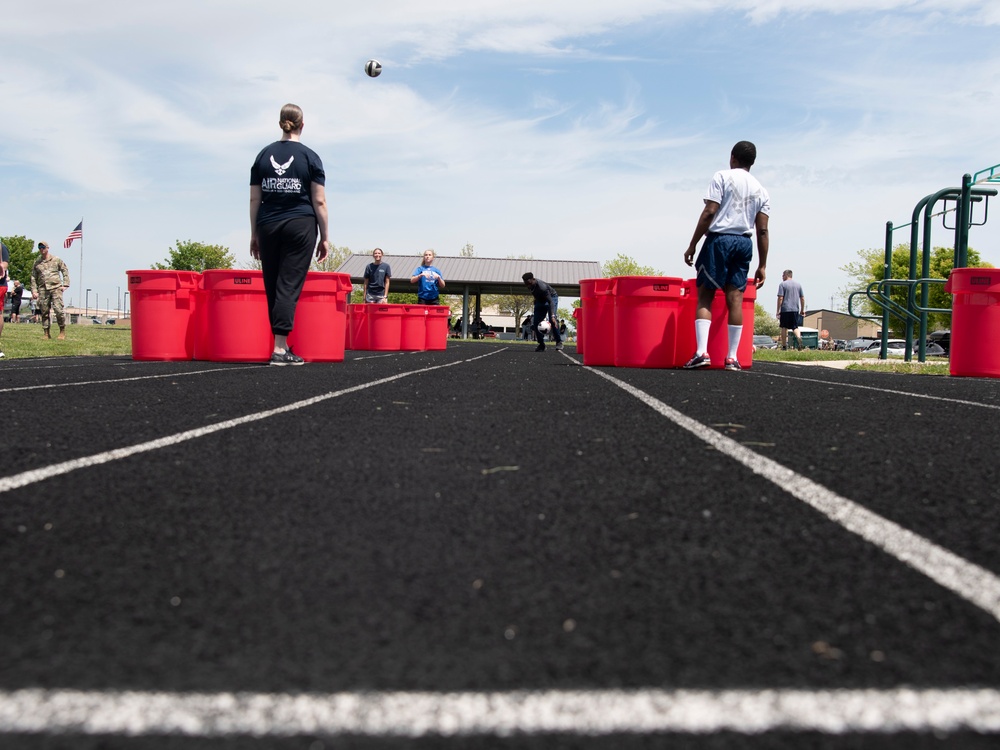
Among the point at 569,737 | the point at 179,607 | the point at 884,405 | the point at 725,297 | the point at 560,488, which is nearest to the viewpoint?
the point at 569,737

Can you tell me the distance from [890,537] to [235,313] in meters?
8.85

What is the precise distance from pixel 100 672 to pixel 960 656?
4.76 feet

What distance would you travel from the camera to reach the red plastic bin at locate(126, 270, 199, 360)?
10.5 metres

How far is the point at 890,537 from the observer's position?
2.28 m

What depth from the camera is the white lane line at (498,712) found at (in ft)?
4.20

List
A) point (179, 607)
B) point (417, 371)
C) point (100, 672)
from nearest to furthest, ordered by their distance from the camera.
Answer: point (100, 672)
point (179, 607)
point (417, 371)

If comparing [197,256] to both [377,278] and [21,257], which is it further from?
[377,278]

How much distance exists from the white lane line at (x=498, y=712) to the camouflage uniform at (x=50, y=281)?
18105mm

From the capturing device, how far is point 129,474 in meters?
2.95

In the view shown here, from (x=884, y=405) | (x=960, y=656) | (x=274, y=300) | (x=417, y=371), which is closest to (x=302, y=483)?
(x=960, y=656)

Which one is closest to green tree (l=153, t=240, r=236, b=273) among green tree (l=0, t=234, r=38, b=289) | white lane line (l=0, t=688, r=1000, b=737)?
green tree (l=0, t=234, r=38, b=289)

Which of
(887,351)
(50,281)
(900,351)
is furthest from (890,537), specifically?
(900,351)

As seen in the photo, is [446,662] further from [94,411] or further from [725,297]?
[725,297]

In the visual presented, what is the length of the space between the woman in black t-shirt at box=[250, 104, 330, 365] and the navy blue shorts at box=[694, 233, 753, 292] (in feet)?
12.9
